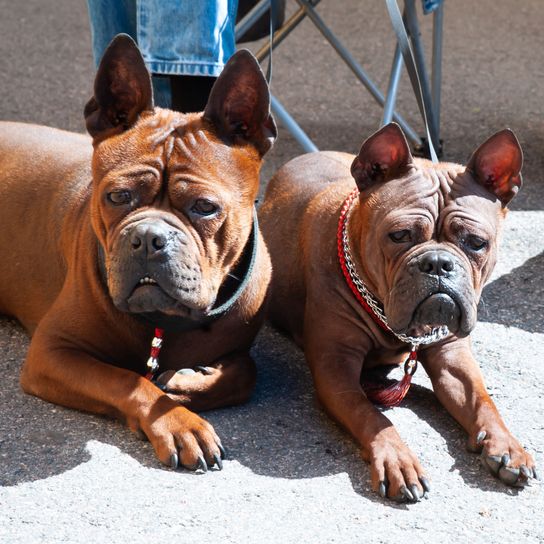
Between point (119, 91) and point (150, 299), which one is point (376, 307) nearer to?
point (150, 299)

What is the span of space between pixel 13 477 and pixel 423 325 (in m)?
1.31

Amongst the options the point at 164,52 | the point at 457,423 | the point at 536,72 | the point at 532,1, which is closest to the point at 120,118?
the point at 164,52

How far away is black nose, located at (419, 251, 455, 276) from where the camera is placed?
11.0 feet

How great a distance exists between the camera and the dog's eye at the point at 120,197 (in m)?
3.29

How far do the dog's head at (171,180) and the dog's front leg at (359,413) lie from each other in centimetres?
46

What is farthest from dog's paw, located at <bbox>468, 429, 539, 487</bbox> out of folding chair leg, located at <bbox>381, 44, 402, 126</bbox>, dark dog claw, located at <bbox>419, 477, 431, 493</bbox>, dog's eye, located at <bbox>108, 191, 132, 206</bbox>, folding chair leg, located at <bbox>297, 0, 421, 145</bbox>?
folding chair leg, located at <bbox>297, 0, 421, 145</bbox>

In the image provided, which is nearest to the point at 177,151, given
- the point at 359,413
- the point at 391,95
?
the point at 359,413

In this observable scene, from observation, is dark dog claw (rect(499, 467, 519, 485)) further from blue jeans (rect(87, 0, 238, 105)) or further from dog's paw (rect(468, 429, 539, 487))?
A: blue jeans (rect(87, 0, 238, 105))

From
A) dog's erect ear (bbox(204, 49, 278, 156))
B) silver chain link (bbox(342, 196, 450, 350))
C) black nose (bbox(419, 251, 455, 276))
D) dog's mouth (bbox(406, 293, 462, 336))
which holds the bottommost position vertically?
silver chain link (bbox(342, 196, 450, 350))

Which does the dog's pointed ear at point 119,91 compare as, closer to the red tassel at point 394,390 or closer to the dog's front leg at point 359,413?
the dog's front leg at point 359,413

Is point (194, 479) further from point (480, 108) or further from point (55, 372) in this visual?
point (480, 108)

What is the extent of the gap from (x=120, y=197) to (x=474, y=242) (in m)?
1.11

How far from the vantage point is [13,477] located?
3150 mm

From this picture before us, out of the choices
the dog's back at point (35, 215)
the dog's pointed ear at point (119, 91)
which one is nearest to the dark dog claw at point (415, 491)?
the dog's pointed ear at point (119, 91)
